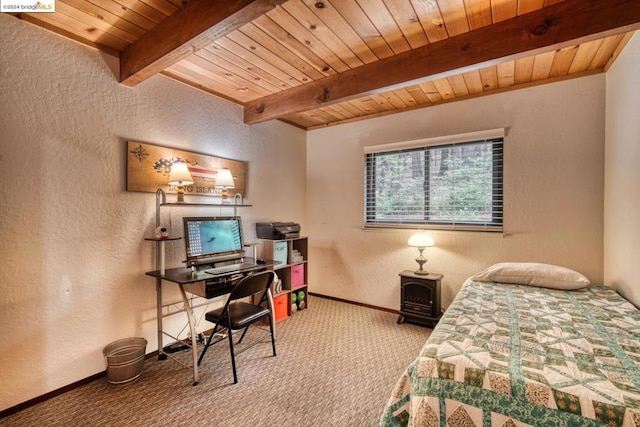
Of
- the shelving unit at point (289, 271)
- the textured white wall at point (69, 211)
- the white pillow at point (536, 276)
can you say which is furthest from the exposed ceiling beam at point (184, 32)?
the white pillow at point (536, 276)

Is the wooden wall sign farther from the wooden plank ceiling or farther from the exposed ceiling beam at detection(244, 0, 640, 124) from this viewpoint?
the exposed ceiling beam at detection(244, 0, 640, 124)

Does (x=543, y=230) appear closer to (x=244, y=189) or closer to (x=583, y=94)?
(x=583, y=94)

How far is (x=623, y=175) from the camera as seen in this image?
2180mm

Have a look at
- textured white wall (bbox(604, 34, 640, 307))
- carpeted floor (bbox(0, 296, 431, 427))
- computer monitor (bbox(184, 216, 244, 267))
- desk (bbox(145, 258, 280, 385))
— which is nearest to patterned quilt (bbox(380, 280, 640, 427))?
textured white wall (bbox(604, 34, 640, 307))

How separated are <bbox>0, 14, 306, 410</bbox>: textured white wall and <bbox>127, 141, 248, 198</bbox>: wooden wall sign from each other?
2.8 inches

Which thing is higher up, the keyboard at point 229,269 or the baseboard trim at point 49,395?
the keyboard at point 229,269

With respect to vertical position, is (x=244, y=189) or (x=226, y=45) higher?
(x=226, y=45)

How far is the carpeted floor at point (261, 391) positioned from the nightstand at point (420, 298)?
0.93ft

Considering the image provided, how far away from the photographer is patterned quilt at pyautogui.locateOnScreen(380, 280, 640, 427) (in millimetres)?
1036

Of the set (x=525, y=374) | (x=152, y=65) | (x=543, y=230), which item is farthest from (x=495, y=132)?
(x=152, y=65)

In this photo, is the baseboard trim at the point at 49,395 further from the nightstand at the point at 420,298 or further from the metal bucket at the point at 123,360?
the nightstand at the point at 420,298

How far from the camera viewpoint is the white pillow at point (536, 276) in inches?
93.0

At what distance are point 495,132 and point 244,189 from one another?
282cm

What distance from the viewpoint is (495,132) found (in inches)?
117
